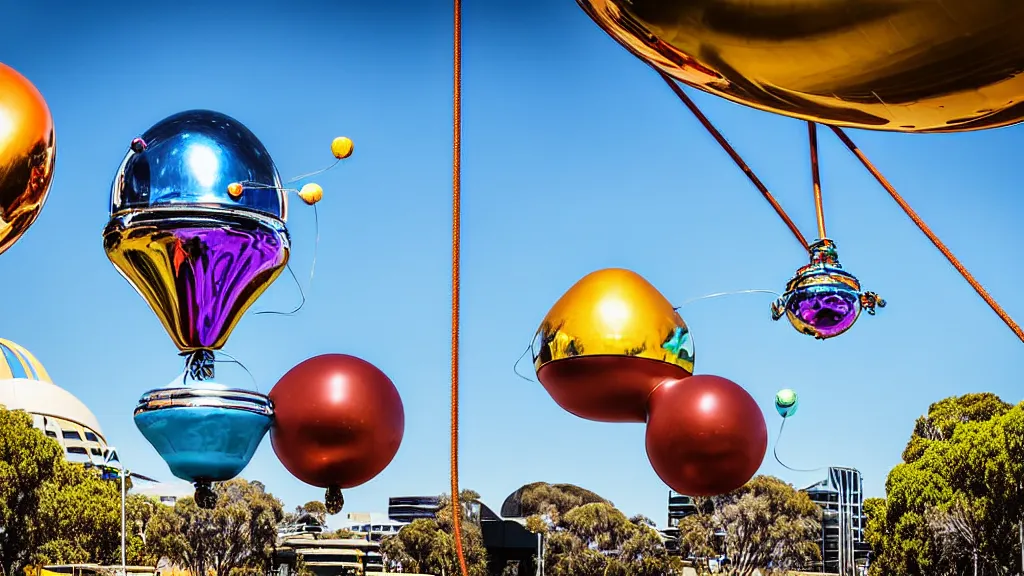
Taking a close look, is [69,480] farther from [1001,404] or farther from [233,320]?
[233,320]

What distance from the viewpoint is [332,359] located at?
20.3ft

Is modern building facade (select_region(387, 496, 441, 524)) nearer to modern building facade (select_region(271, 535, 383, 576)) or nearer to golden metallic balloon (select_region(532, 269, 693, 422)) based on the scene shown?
modern building facade (select_region(271, 535, 383, 576))

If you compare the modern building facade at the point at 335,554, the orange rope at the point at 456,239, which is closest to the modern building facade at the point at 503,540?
the modern building facade at the point at 335,554

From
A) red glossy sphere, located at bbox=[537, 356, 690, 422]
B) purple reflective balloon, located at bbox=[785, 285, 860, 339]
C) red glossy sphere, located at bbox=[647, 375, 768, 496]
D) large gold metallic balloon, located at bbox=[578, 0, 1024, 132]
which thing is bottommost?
red glossy sphere, located at bbox=[647, 375, 768, 496]

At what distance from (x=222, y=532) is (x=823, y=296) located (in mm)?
51100

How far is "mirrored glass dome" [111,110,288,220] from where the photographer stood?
5.70 metres

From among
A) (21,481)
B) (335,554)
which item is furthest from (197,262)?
(335,554)

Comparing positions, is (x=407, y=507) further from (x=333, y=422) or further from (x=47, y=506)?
(x=333, y=422)

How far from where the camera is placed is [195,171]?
571 centimetres

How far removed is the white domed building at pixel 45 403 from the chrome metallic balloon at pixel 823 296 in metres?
53.8

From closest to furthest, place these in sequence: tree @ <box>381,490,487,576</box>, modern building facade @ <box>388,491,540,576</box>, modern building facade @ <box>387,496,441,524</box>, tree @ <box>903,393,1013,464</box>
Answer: tree @ <box>903,393,1013,464</box> → tree @ <box>381,490,487,576</box> → modern building facade @ <box>388,491,540,576</box> → modern building facade @ <box>387,496,441,524</box>

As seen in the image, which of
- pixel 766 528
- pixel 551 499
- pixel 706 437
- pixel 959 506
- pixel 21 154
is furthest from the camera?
pixel 551 499

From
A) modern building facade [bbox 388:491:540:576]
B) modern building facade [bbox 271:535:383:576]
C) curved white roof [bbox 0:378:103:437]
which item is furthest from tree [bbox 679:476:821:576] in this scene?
curved white roof [bbox 0:378:103:437]

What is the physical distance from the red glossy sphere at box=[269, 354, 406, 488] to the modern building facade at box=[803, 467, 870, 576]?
5823 centimetres
